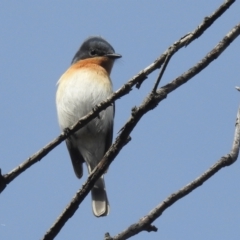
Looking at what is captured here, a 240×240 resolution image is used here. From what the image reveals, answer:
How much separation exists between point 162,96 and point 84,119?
758 mm

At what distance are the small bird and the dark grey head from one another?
1.91 ft

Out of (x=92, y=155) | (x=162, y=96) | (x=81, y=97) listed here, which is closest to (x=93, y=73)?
(x=81, y=97)

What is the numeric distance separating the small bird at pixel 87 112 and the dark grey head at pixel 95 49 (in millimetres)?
582

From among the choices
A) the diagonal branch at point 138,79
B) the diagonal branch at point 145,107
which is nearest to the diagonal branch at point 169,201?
the diagonal branch at point 145,107

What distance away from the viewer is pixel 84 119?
14.1 ft

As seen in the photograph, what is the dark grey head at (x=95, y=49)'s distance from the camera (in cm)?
933

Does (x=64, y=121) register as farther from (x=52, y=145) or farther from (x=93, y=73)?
(x=52, y=145)

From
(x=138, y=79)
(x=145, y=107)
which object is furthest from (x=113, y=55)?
(x=145, y=107)

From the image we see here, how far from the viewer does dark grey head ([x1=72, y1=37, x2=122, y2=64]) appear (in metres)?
9.33

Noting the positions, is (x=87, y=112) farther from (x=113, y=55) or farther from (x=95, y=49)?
(x=95, y=49)

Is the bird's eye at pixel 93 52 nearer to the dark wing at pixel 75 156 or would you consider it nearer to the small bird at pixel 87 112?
the small bird at pixel 87 112

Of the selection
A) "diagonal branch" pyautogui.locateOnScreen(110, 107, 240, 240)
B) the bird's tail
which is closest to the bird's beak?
the bird's tail

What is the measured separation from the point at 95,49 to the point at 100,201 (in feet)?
9.50

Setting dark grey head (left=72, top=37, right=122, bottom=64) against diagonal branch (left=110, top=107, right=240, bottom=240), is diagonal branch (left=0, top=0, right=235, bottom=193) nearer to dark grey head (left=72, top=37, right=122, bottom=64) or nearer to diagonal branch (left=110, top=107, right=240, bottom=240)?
diagonal branch (left=110, top=107, right=240, bottom=240)
